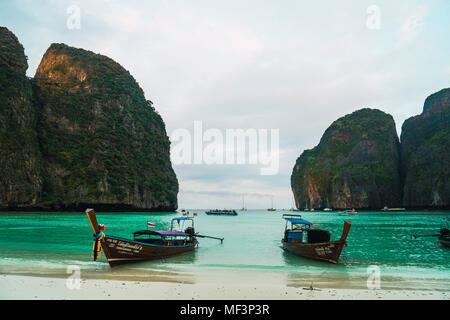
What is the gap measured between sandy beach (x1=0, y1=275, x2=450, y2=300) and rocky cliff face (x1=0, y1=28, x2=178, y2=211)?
6582cm

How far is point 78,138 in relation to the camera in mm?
83000

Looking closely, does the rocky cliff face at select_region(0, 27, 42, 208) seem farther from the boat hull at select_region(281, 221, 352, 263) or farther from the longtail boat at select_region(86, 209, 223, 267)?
the boat hull at select_region(281, 221, 352, 263)

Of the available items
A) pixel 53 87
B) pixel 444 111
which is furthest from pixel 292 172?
pixel 53 87

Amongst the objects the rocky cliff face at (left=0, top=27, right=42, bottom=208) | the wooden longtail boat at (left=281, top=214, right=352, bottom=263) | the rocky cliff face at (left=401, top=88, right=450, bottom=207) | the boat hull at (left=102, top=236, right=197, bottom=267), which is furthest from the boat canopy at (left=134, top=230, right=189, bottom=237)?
the rocky cliff face at (left=401, top=88, right=450, bottom=207)

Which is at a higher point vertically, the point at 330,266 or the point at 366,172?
the point at 366,172

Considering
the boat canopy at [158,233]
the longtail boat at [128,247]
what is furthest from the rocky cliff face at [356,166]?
the longtail boat at [128,247]

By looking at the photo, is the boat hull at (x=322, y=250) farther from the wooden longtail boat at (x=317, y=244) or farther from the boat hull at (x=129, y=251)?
the boat hull at (x=129, y=251)

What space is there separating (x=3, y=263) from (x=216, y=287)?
10.9 metres

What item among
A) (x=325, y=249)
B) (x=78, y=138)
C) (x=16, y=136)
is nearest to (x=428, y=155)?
(x=78, y=138)

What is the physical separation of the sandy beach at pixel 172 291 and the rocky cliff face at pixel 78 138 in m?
65.8

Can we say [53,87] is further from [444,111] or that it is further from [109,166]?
[444,111]

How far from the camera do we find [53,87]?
85.4 m

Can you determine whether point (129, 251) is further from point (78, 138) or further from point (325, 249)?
point (78, 138)

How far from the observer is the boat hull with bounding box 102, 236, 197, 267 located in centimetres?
1403
